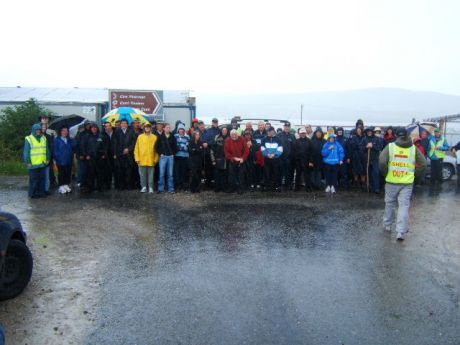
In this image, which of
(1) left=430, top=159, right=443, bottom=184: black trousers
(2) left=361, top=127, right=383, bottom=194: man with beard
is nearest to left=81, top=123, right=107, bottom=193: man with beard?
(2) left=361, top=127, right=383, bottom=194: man with beard

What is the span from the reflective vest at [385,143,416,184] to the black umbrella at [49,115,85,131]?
31.3 ft

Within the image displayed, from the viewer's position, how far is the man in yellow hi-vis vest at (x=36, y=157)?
37.4ft

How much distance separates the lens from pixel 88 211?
10.4m

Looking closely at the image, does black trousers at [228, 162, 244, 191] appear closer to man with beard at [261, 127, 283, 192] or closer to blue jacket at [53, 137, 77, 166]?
man with beard at [261, 127, 283, 192]

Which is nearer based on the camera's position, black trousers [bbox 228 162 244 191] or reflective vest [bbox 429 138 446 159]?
black trousers [bbox 228 162 244 191]

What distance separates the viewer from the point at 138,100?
20.0m

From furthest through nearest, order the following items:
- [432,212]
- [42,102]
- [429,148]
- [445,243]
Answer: [42,102] < [429,148] < [432,212] < [445,243]

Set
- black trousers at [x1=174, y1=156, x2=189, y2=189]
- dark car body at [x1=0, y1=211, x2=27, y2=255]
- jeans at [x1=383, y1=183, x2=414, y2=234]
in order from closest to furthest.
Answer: dark car body at [x1=0, y1=211, x2=27, y2=255], jeans at [x1=383, y1=183, x2=414, y2=234], black trousers at [x1=174, y1=156, x2=189, y2=189]

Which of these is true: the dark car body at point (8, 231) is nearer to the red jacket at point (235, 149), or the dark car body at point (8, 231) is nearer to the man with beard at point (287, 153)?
the red jacket at point (235, 149)

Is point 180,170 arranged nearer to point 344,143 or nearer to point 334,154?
point 334,154

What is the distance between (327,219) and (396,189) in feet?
5.69

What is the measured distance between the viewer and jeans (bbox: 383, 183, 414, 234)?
321 inches

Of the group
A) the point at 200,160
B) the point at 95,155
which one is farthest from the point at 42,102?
the point at 200,160

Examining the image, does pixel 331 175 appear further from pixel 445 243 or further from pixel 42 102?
pixel 42 102
